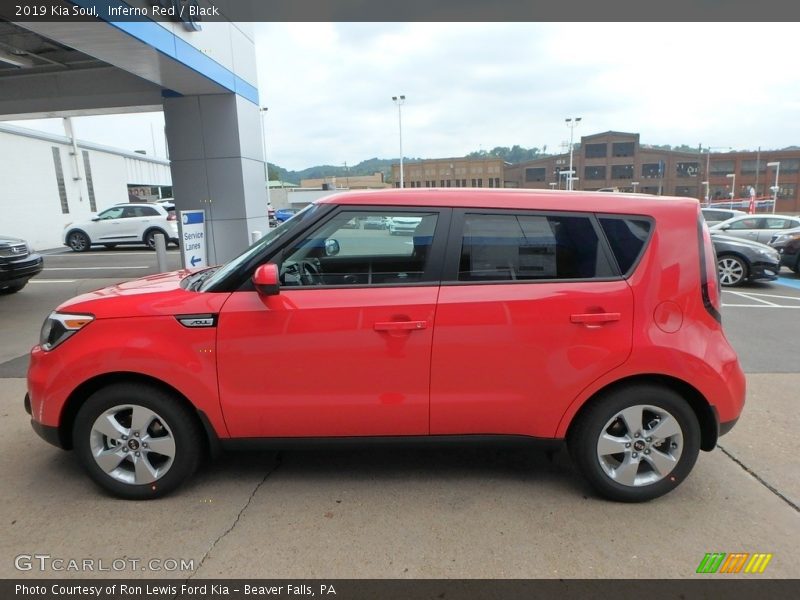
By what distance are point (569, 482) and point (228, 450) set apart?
2.09 m

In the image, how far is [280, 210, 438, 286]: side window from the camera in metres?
2.99

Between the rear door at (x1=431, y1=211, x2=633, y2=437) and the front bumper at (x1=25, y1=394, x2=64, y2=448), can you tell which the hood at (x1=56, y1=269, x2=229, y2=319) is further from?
the rear door at (x1=431, y1=211, x2=633, y2=437)

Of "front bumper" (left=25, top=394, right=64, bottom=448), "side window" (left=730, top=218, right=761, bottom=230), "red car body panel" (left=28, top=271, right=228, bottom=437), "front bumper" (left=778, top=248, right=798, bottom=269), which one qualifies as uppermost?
"red car body panel" (left=28, top=271, right=228, bottom=437)

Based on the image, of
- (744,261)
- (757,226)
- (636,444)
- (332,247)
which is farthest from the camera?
(757,226)

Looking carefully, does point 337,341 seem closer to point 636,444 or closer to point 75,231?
point 636,444

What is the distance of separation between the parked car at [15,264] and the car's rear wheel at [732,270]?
13359mm

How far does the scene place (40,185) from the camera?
21.1 metres

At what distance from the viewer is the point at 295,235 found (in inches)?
118

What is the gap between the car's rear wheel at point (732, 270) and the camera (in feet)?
35.5

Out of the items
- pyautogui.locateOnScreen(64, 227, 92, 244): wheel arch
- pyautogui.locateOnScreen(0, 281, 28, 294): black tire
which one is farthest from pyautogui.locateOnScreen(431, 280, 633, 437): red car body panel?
pyautogui.locateOnScreen(64, 227, 92, 244): wheel arch

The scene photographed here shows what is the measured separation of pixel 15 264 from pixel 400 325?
9.05 meters

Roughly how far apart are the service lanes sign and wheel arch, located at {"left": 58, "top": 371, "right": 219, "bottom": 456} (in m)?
6.15

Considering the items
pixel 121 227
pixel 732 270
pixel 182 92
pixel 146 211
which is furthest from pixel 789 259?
pixel 121 227

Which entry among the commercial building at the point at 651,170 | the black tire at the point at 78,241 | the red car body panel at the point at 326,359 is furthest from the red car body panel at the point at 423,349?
the commercial building at the point at 651,170
